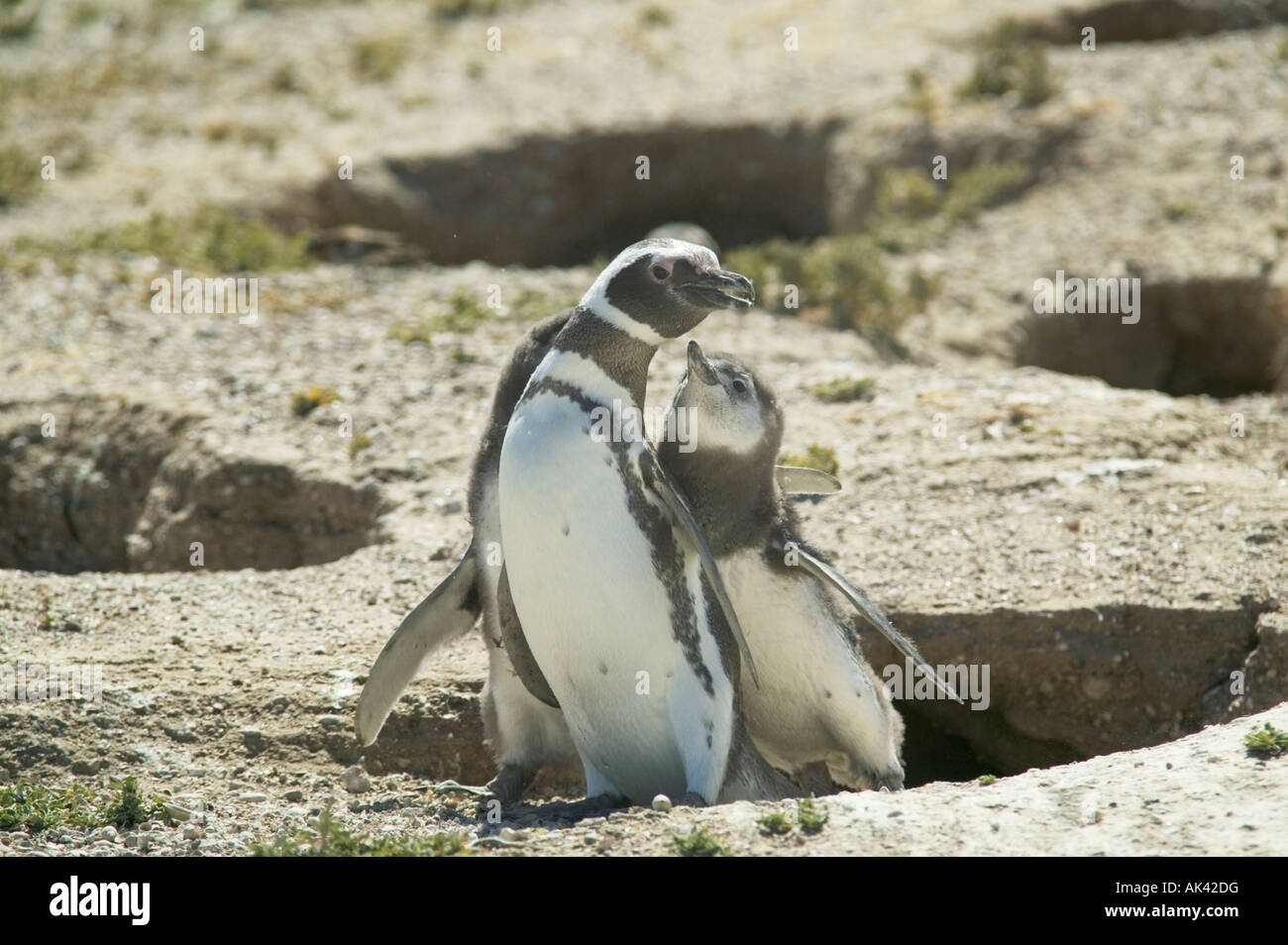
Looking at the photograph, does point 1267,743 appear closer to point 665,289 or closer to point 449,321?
point 665,289

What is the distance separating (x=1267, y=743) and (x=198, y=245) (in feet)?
24.4

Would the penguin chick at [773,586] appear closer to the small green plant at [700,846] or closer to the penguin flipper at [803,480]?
the penguin flipper at [803,480]

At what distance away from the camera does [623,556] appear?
4.12 metres

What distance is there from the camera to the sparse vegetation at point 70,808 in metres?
4.00

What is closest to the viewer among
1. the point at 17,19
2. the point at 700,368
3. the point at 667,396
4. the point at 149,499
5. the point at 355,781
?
the point at 700,368

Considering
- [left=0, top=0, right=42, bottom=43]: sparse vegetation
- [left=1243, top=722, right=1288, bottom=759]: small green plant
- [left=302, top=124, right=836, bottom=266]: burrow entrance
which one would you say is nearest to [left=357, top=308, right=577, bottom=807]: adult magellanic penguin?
[left=1243, top=722, right=1288, bottom=759]: small green plant

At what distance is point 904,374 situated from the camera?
24.8 ft

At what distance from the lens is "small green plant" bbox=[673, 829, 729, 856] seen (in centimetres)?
345

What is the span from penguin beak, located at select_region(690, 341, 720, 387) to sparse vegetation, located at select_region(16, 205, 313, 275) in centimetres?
555

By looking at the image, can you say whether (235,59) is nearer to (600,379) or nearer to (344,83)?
(344,83)

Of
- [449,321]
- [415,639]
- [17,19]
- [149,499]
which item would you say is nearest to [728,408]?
[415,639]

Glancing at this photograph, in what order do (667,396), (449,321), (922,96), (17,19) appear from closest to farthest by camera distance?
(667,396) → (449,321) → (922,96) → (17,19)

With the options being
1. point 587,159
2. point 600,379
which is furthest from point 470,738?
point 587,159

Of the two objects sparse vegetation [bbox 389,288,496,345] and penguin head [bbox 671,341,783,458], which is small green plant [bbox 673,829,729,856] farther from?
sparse vegetation [bbox 389,288,496,345]
